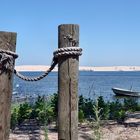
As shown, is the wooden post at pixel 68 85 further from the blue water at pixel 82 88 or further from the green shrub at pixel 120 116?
the green shrub at pixel 120 116

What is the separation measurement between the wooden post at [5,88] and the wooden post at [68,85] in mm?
557

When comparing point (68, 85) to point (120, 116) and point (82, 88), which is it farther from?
point (82, 88)

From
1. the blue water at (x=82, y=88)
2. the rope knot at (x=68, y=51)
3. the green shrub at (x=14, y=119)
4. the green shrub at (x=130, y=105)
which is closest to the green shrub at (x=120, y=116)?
the blue water at (x=82, y=88)

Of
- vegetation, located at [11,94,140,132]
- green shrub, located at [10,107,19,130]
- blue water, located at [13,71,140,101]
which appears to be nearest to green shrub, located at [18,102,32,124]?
vegetation, located at [11,94,140,132]

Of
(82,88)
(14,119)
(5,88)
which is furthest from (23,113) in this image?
(82,88)

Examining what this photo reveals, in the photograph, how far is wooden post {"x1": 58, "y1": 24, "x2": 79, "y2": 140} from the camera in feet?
15.0

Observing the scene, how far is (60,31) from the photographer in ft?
15.0

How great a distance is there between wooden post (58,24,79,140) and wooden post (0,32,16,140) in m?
0.56

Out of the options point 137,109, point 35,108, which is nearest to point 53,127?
point 35,108

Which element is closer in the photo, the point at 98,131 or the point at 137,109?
the point at 98,131

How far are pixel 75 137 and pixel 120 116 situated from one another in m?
7.67

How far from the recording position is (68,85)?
4.59 m

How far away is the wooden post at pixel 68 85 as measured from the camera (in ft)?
15.0

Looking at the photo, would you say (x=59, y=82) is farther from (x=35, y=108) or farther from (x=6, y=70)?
(x=35, y=108)
